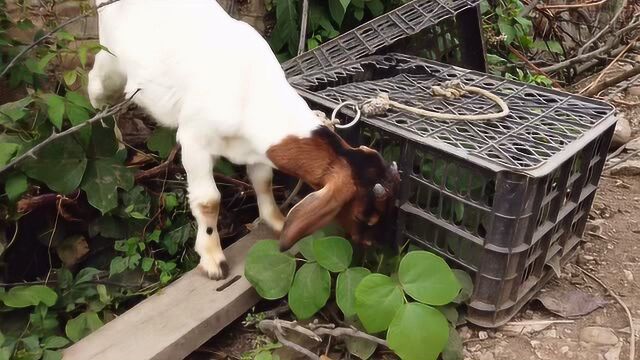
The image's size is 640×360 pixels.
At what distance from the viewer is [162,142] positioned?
232cm

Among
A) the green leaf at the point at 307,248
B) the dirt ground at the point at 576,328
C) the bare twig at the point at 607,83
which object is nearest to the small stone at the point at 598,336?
the dirt ground at the point at 576,328

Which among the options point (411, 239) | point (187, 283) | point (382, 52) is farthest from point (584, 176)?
point (187, 283)

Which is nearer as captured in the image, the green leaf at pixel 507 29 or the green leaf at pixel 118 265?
the green leaf at pixel 118 265

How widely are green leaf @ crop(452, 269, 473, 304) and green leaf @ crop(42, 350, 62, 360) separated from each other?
3.66 ft

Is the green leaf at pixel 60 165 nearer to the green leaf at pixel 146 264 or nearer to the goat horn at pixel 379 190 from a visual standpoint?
the green leaf at pixel 146 264

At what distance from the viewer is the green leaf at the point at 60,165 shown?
75.4 inches

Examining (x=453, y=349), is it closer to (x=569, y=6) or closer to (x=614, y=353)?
(x=614, y=353)

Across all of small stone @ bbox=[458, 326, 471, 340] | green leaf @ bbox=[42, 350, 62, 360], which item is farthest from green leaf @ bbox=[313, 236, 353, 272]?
green leaf @ bbox=[42, 350, 62, 360]

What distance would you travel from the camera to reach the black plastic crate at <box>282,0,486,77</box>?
7.68ft

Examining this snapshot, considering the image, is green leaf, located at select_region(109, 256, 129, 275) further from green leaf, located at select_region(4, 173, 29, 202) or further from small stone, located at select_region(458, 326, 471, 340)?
small stone, located at select_region(458, 326, 471, 340)

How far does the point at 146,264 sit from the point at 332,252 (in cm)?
71

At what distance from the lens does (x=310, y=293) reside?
178 centimetres

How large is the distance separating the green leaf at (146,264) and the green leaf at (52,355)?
1.41ft

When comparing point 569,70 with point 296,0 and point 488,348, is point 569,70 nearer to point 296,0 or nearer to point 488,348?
point 296,0
